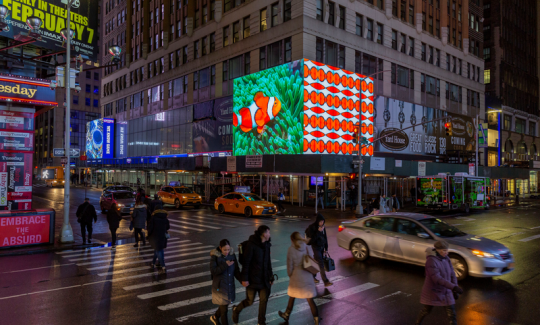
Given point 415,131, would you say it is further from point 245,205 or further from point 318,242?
point 318,242

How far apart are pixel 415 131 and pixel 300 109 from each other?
18.4 m

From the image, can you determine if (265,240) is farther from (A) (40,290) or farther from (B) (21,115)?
(B) (21,115)

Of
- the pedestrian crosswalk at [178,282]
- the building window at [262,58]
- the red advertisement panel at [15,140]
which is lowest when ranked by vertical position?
the pedestrian crosswalk at [178,282]

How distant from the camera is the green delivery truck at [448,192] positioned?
2755cm

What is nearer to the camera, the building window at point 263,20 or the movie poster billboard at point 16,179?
the movie poster billboard at point 16,179

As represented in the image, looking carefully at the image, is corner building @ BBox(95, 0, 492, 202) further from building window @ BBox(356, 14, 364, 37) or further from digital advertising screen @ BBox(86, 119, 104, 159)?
digital advertising screen @ BBox(86, 119, 104, 159)

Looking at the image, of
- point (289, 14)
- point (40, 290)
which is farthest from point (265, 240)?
point (289, 14)

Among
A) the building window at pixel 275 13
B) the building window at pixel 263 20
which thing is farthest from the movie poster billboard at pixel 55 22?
the building window at pixel 263 20

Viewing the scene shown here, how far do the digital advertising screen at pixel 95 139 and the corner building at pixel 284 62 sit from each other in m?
4.50

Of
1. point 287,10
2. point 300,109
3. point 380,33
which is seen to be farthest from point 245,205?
point 380,33

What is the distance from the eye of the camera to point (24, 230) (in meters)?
13.2

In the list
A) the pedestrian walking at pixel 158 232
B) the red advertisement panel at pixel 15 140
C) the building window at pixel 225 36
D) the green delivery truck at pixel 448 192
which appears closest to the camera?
the pedestrian walking at pixel 158 232

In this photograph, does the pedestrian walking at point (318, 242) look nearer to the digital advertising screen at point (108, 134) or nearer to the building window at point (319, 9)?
the building window at point (319, 9)

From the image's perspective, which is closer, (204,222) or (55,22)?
(55,22)
